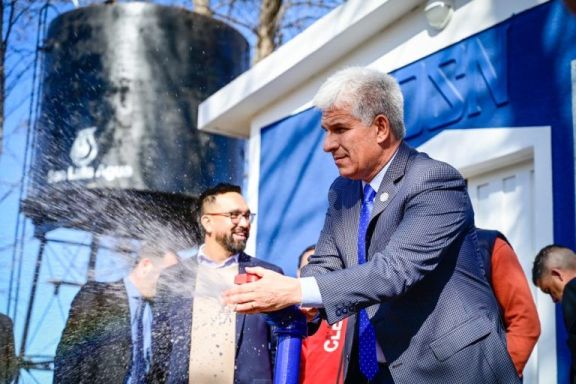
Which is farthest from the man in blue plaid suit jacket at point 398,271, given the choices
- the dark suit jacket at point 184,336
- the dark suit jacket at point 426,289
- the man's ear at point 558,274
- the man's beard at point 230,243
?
the man's beard at point 230,243

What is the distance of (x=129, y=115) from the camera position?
38.4 feet

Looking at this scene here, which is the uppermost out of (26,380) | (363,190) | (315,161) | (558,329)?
(315,161)

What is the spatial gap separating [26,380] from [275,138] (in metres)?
5.24

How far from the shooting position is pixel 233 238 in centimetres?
612

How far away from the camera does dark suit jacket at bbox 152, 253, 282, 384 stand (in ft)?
18.4

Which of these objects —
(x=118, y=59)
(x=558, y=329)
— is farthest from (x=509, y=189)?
(x=118, y=59)

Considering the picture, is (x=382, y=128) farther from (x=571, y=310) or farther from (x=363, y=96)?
(x=571, y=310)

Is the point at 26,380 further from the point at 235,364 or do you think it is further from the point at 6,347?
the point at 235,364

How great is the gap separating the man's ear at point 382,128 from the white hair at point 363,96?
0.6 inches

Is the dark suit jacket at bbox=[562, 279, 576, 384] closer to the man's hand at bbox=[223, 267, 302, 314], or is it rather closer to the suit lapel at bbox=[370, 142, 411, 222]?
the suit lapel at bbox=[370, 142, 411, 222]

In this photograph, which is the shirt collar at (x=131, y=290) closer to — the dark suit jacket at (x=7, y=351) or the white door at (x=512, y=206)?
the dark suit jacket at (x=7, y=351)

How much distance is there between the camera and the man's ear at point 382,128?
3.68 meters

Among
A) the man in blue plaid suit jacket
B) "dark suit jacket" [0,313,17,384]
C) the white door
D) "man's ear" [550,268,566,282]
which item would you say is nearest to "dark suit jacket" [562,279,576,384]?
"man's ear" [550,268,566,282]

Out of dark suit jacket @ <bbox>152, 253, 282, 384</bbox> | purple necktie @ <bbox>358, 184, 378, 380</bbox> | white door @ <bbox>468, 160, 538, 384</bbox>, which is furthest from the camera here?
white door @ <bbox>468, 160, 538, 384</bbox>
